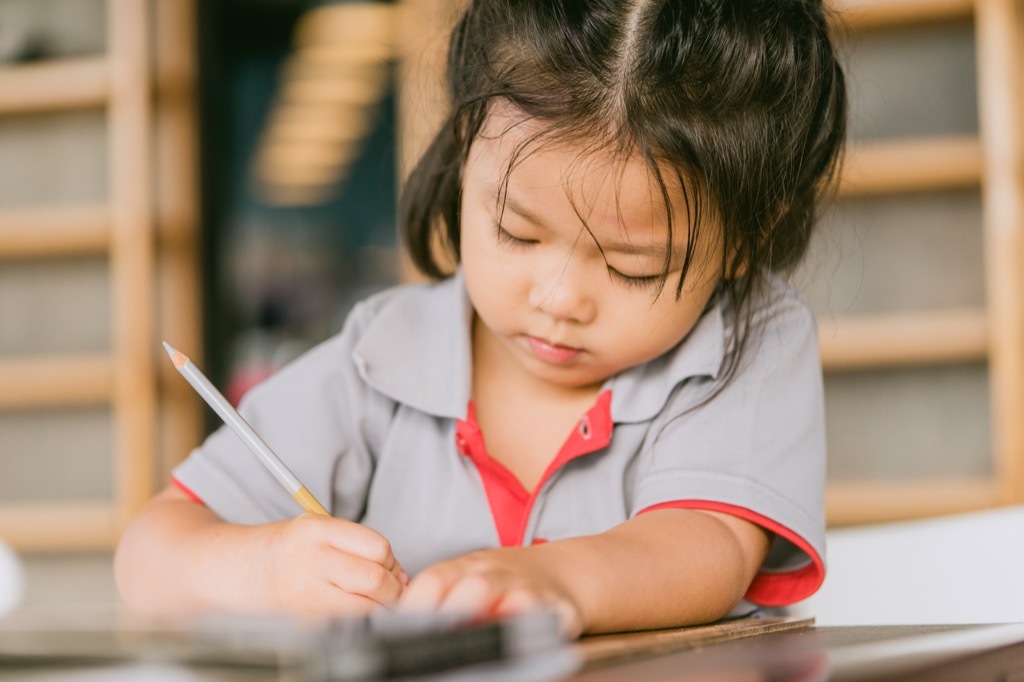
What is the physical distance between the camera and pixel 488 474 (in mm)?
758

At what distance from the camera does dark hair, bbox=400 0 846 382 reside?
646mm

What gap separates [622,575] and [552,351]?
219 millimetres

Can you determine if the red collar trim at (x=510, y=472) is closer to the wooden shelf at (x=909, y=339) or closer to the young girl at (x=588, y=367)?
the young girl at (x=588, y=367)

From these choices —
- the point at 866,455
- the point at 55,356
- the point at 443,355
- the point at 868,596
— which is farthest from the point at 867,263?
the point at 55,356

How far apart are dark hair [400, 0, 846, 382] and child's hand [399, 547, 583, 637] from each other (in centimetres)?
27

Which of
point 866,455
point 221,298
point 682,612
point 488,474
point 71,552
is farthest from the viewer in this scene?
point 221,298

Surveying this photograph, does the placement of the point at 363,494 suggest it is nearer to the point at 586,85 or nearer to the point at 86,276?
the point at 586,85

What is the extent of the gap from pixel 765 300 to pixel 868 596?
24cm

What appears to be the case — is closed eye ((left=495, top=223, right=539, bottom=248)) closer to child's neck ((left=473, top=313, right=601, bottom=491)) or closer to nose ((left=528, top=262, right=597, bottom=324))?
nose ((left=528, top=262, right=597, bottom=324))

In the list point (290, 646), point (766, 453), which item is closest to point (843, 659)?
point (290, 646)

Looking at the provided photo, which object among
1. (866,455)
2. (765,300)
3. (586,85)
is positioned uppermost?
(586,85)

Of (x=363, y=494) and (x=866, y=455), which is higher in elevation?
(x=363, y=494)

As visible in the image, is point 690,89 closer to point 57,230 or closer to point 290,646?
point 290,646

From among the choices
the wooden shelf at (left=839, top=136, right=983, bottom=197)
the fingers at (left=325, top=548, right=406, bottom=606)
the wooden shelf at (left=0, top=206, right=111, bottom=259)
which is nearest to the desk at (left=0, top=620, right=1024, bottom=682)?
the fingers at (left=325, top=548, right=406, bottom=606)
